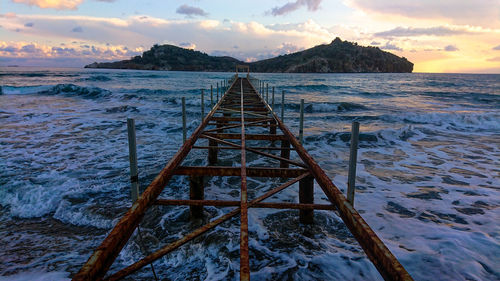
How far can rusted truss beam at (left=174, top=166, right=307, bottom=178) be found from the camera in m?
4.89

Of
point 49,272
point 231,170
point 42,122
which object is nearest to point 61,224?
point 49,272

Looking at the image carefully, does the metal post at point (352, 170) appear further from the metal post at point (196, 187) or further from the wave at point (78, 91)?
the wave at point (78, 91)

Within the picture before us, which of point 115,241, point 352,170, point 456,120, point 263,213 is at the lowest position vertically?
point 263,213

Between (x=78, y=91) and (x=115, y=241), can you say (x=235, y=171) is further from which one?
(x=78, y=91)

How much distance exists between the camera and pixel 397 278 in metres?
2.32

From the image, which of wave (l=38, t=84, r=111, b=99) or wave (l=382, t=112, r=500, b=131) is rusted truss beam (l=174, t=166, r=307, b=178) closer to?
wave (l=382, t=112, r=500, b=131)

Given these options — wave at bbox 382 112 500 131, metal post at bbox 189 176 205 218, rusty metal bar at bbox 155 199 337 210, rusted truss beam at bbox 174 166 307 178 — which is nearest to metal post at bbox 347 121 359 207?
rusty metal bar at bbox 155 199 337 210

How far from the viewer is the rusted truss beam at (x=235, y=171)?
4895 millimetres

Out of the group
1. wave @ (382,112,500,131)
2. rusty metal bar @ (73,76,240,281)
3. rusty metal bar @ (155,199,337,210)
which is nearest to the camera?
rusty metal bar @ (73,76,240,281)

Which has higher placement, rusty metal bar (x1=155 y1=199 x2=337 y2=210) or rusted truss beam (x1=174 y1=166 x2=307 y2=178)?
rusted truss beam (x1=174 y1=166 x2=307 y2=178)

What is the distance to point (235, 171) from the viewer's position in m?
4.91

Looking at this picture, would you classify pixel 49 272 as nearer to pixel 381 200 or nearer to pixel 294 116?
pixel 381 200

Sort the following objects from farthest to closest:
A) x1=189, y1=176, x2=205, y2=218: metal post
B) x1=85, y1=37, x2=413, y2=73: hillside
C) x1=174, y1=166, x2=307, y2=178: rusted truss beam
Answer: x1=85, y1=37, x2=413, y2=73: hillside
x1=189, y1=176, x2=205, y2=218: metal post
x1=174, y1=166, x2=307, y2=178: rusted truss beam

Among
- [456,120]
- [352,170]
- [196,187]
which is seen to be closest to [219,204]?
[196,187]
